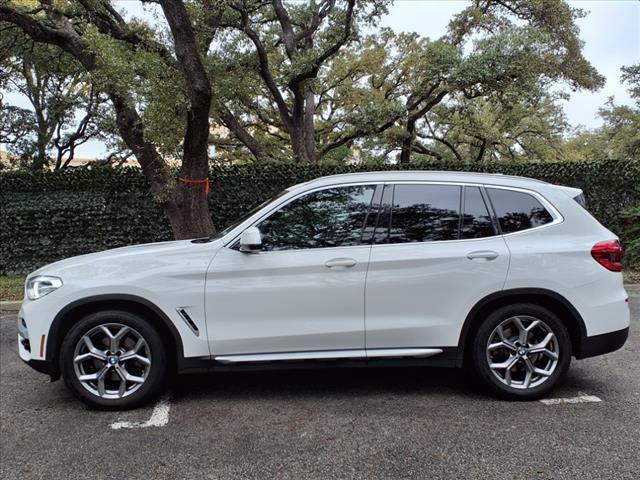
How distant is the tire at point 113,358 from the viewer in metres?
3.57

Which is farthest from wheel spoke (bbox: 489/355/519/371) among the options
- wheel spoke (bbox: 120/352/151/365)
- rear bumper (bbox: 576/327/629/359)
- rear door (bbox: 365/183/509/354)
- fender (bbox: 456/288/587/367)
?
Result: wheel spoke (bbox: 120/352/151/365)

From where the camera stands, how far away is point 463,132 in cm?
2005

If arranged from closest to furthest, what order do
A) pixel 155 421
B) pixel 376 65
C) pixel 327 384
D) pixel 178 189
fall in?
1. pixel 155 421
2. pixel 327 384
3. pixel 178 189
4. pixel 376 65

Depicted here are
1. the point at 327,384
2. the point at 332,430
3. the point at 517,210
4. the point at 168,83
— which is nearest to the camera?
the point at 332,430

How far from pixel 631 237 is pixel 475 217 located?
7758mm

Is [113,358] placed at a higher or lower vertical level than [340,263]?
lower

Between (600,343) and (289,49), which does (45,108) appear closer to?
(289,49)

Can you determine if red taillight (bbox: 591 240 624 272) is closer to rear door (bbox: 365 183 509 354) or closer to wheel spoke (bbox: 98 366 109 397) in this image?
rear door (bbox: 365 183 509 354)

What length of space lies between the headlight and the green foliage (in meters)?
9.70

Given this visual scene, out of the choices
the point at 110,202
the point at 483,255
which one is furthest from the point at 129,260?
the point at 110,202

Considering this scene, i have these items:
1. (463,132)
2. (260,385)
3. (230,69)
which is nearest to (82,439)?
(260,385)

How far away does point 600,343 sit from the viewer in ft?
11.9

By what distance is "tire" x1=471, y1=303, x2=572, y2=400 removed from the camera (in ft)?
11.9

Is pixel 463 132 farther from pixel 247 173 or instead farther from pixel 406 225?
pixel 406 225
